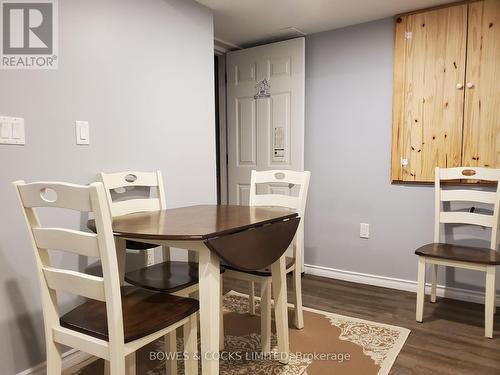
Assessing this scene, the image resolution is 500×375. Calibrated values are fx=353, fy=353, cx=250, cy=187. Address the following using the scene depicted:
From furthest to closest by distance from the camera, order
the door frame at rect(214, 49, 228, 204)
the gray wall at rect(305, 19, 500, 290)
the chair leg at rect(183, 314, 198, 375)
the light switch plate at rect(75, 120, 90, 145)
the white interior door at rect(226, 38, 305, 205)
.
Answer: the door frame at rect(214, 49, 228, 204), the white interior door at rect(226, 38, 305, 205), the gray wall at rect(305, 19, 500, 290), the light switch plate at rect(75, 120, 90, 145), the chair leg at rect(183, 314, 198, 375)

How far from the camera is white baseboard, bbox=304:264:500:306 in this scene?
2.52m

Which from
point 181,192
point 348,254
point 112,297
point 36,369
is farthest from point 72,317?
point 348,254

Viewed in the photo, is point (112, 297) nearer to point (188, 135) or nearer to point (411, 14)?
point (188, 135)

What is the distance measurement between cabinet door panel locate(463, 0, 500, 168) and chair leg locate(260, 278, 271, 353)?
1.75m

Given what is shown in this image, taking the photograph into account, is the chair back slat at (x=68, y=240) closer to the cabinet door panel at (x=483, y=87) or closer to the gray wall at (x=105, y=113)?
the gray wall at (x=105, y=113)

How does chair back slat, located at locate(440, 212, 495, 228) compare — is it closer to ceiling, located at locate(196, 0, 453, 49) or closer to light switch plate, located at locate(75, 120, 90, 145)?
ceiling, located at locate(196, 0, 453, 49)

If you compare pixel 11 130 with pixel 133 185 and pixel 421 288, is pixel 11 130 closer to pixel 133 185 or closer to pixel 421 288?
pixel 133 185

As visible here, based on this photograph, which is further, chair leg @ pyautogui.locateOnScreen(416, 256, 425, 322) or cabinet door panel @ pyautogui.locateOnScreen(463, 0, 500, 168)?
cabinet door panel @ pyautogui.locateOnScreen(463, 0, 500, 168)

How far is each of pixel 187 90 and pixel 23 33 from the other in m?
1.01

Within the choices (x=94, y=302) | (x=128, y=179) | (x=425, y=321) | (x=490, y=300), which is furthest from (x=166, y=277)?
(x=490, y=300)

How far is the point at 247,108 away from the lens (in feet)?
11.1

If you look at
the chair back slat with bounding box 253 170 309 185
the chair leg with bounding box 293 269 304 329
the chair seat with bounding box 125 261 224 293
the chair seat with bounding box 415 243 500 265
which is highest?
the chair back slat with bounding box 253 170 309 185

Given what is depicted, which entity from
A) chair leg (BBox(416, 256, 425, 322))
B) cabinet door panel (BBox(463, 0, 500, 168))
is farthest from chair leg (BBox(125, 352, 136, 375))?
cabinet door panel (BBox(463, 0, 500, 168))

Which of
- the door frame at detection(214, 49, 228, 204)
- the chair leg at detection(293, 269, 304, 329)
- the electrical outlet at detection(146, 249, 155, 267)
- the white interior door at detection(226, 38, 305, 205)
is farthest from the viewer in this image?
the door frame at detection(214, 49, 228, 204)
